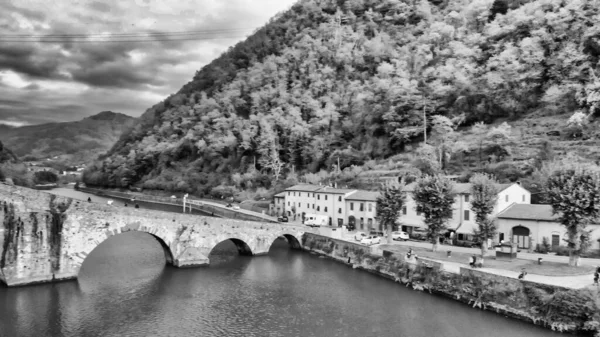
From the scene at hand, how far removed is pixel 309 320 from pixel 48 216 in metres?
20.7

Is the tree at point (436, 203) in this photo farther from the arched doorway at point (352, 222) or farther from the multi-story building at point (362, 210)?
the arched doorway at point (352, 222)

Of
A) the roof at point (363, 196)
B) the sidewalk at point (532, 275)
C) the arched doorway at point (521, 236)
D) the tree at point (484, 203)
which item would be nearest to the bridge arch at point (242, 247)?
the sidewalk at point (532, 275)

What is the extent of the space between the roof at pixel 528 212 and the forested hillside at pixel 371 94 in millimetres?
19898

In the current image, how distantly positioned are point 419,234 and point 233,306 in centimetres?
2579

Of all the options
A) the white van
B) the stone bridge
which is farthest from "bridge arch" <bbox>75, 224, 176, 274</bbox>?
the white van

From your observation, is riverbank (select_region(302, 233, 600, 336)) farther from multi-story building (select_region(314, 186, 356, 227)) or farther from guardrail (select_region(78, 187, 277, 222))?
A: guardrail (select_region(78, 187, 277, 222))

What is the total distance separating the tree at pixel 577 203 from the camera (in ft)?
99.1

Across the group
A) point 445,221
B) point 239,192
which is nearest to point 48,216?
point 445,221

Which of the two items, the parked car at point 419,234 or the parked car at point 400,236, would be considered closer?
the parked car at point 400,236

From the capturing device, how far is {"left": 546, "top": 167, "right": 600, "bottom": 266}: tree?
99.1 ft

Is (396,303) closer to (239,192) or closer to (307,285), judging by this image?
(307,285)

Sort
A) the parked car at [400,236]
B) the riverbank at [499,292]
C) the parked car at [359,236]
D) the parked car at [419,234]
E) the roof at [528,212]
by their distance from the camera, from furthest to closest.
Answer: the parked car at [419,234] → the parked car at [400,236] → the parked car at [359,236] → the roof at [528,212] → the riverbank at [499,292]

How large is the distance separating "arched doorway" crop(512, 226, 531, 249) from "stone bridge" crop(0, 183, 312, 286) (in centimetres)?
2900

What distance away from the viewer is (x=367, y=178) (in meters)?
67.9
